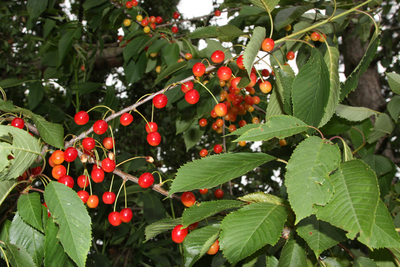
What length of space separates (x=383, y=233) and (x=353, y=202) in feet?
0.22

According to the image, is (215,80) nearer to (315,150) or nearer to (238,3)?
(238,3)

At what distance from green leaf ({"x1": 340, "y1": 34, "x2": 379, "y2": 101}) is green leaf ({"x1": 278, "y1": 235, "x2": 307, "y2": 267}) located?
362 mm

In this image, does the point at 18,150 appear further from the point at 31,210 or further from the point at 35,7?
the point at 35,7

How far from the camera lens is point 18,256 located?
60 centimetres

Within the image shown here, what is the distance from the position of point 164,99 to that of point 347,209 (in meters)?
0.47

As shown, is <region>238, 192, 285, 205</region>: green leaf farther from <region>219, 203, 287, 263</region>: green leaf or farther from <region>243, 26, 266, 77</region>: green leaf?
<region>243, 26, 266, 77</region>: green leaf

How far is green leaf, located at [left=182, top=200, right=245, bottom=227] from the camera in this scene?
49cm

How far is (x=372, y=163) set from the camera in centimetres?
105

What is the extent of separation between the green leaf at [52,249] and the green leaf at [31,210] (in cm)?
2

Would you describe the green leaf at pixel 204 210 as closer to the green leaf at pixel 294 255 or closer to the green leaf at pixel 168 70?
the green leaf at pixel 294 255

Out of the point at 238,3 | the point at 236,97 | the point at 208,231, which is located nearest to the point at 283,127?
the point at 208,231

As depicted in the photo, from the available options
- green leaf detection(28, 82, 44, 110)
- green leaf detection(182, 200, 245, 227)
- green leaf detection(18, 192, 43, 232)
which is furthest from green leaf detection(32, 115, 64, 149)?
green leaf detection(28, 82, 44, 110)

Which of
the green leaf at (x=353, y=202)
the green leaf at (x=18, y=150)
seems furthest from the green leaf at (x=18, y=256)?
the green leaf at (x=353, y=202)

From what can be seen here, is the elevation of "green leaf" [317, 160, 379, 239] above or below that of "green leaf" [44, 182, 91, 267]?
above
